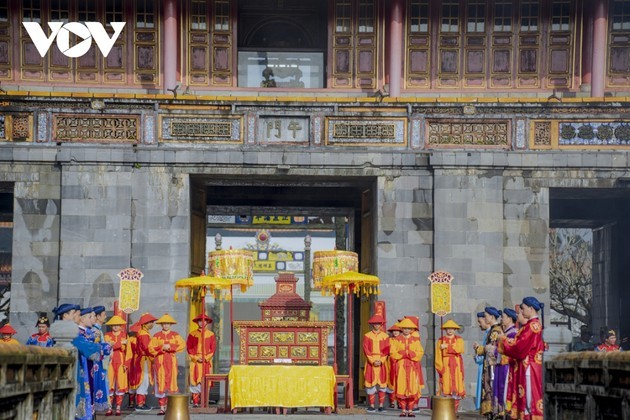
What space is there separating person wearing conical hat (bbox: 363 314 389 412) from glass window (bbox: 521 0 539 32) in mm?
7133

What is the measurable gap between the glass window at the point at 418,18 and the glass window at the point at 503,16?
4.57 feet

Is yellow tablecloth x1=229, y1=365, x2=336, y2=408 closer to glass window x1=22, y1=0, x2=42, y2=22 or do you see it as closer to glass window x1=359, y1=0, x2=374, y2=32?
glass window x1=359, y1=0, x2=374, y2=32

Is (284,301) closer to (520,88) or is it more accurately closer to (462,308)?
(462,308)

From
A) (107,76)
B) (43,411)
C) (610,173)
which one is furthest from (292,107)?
(43,411)

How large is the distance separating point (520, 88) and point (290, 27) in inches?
198

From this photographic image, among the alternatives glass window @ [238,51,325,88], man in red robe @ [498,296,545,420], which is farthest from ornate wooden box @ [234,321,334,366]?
man in red robe @ [498,296,545,420]

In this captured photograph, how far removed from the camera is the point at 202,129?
2544 centimetres

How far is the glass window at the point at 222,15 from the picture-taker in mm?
26969

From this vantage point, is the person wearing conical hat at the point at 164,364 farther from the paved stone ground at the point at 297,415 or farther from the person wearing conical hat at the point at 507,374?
the person wearing conical hat at the point at 507,374

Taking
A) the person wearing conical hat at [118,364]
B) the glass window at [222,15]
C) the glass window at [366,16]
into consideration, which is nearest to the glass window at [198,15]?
the glass window at [222,15]

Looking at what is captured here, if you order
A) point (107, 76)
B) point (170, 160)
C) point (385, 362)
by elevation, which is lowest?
point (385, 362)

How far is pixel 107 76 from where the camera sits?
2667cm

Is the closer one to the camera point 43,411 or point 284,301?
point 43,411

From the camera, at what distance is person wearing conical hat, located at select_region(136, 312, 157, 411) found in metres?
23.4
